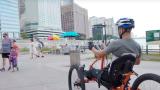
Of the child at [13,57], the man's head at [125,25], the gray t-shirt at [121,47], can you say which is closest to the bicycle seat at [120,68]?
the gray t-shirt at [121,47]

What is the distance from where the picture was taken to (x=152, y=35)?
2995 cm

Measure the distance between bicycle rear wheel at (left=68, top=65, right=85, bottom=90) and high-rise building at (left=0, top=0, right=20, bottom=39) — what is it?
91.4 m

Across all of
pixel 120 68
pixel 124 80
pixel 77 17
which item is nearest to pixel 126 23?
pixel 120 68

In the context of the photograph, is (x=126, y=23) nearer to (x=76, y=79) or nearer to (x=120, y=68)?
(x=120, y=68)

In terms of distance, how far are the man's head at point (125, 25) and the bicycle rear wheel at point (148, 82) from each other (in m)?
0.85

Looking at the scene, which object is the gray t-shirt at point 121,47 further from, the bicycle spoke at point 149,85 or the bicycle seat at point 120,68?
the bicycle spoke at point 149,85

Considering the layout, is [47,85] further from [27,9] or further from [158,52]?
[27,9]

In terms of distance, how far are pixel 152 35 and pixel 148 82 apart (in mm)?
25407

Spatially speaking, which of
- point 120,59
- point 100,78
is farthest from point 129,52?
point 100,78

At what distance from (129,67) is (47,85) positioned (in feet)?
16.8

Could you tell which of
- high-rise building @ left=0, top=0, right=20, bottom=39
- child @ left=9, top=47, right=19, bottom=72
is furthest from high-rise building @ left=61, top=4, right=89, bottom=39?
child @ left=9, top=47, right=19, bottom=72

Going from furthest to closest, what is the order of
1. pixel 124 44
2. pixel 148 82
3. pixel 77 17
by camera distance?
pixel 77 17 → pixel 124 44 → pixel 148 82

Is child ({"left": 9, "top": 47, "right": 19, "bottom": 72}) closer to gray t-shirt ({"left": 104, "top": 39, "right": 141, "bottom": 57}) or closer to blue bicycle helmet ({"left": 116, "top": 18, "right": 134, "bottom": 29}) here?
gray t-shirt ({"left": 104, "top": 39, "right": 141, "bottom": 57})

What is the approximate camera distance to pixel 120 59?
560 cm
